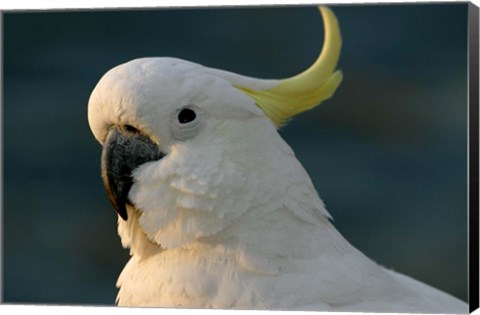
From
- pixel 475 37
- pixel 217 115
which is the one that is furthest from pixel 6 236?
pixel 475 37

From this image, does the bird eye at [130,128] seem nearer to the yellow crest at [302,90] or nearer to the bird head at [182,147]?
the bird head at [182,147]

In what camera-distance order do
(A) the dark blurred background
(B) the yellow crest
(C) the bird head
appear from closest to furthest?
(C) the bird head < (B) the yellow crest < (A) the dark blurred background

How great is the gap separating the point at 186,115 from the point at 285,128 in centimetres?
41

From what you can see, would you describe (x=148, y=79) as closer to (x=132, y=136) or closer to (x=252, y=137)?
A: (x=132, y=136)

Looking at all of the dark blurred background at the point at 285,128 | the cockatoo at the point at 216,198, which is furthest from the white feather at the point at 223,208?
the dark blurred background at the point at 285,128

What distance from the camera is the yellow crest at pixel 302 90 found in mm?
2836

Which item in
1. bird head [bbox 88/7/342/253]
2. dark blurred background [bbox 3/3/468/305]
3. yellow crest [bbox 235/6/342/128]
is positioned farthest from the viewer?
dark blurred background [bbox 3/3/468/305]

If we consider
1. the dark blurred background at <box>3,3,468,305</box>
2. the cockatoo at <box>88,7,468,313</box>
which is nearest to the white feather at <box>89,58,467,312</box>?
the cockatoo at <box>88,7,468,313</box>

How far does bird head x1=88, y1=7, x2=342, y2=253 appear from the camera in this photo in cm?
268

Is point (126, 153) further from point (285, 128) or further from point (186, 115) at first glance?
point (285, 128)

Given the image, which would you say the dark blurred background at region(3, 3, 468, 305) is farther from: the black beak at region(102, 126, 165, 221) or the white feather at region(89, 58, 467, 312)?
the black beak at region(102, 126, 165, 221)

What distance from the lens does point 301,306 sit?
275 centimetres

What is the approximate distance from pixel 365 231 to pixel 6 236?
54.2 inches

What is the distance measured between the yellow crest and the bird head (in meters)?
0.07
